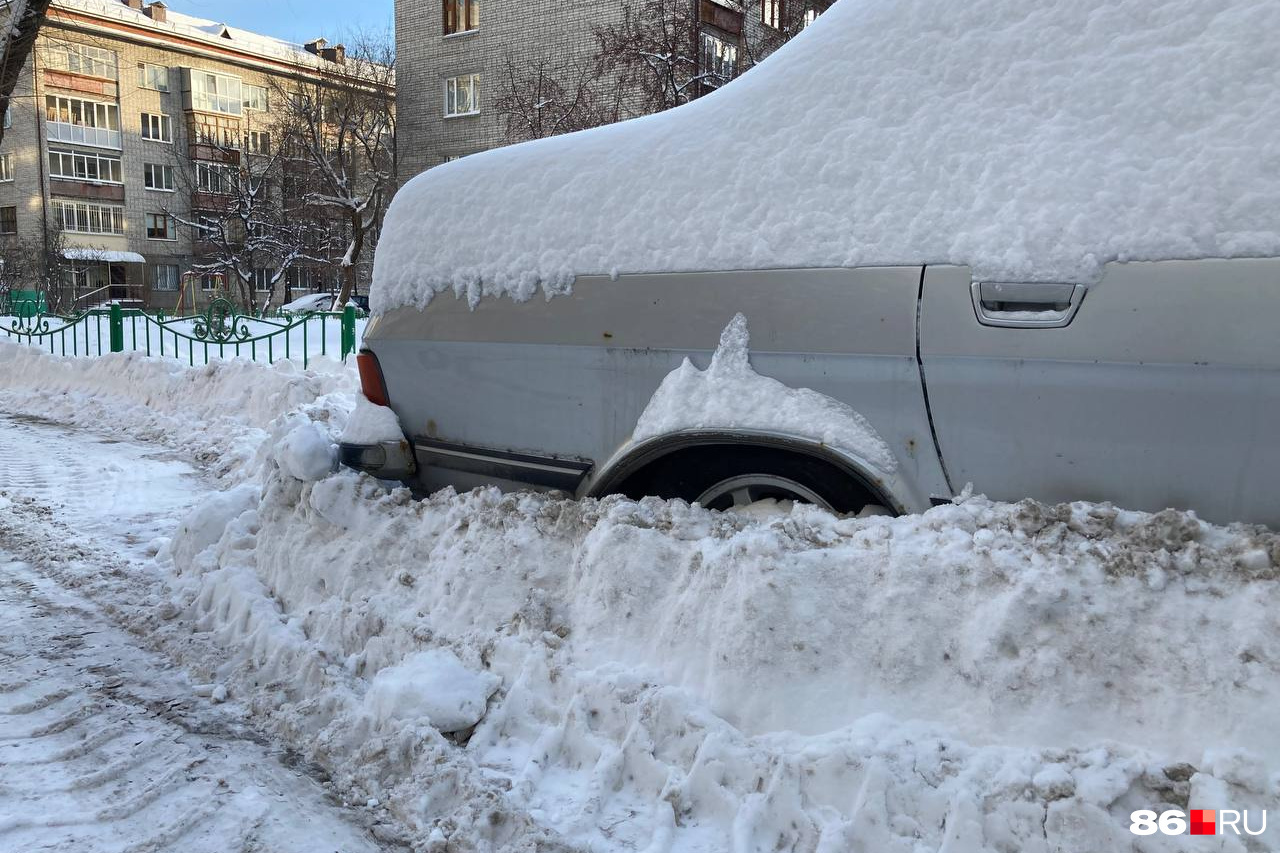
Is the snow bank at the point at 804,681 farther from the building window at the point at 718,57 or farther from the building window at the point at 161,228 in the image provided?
the building window at the point at 161,228

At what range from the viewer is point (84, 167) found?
43.4 meters

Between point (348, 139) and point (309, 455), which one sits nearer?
point (309, 455)

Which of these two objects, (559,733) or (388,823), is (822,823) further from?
(388,823)

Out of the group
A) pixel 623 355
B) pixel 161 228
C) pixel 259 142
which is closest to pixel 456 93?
pixel 259 142

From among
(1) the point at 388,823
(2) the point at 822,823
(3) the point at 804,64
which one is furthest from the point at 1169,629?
(1) the point at 388,823

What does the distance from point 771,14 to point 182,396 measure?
33.2ft

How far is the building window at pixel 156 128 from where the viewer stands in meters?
45.7

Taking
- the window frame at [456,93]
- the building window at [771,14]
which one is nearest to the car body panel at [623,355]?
the building window at [771,14]

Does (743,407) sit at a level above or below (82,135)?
below

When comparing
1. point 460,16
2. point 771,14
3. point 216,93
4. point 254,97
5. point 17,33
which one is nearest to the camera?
point 17,33

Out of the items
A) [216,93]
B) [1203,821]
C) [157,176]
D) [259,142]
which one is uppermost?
[216,93]

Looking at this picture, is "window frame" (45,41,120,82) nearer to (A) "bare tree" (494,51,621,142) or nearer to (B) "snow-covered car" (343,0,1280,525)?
(A) "bare tree" (494,51,621,142)

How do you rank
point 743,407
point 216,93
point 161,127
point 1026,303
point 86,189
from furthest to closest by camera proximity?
point 216,93
point 161,127
point 86,189
point 743,407
point 1026,303

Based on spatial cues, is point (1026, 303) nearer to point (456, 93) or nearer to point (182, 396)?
point (182, 396)
